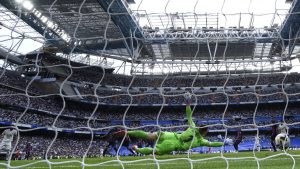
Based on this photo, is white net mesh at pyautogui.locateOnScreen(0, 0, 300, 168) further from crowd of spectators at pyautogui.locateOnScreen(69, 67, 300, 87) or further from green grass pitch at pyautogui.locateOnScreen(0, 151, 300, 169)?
green grass pitch at pyautogui.locateOnScreen(0, 151, 300, 169)

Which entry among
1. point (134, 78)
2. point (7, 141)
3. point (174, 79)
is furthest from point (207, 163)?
point (174, 79)

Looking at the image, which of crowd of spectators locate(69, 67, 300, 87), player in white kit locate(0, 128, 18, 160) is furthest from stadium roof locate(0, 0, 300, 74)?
player in white kit locate(0, 128, 18, 160)

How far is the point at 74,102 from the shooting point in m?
26.9

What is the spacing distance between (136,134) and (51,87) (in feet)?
66.1

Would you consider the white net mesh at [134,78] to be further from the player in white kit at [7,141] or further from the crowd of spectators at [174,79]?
the player in white kit at [7,141]

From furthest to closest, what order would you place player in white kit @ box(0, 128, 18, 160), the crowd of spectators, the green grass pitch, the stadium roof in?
1. the crowd of spectators
2. the stadium roof
3. player in white kit @ box(0, 128, 18, 160)
4. the green grass pitch

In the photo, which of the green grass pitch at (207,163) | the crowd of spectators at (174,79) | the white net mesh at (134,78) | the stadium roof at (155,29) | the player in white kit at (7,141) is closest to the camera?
the green grass pitch at (207,163)

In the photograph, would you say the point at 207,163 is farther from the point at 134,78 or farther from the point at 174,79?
the point at 174,79

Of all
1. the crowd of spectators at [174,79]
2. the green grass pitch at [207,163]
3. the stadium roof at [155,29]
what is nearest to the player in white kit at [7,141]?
the green grass pitch at [207,163]

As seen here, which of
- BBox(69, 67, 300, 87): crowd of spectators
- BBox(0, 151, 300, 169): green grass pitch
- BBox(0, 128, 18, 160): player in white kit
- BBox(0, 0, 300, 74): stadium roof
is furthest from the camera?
BBox(69, 67, 300, 87): crowd of spectators

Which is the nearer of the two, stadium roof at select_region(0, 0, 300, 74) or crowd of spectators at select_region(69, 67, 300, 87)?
stadium roof at select_region(0, 0, 300, 74)

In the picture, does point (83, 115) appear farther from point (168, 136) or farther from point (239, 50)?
point (168, 136)

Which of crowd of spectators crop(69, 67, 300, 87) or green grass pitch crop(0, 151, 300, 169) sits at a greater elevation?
crowd of spectators crop(69, 67, 300, 87)

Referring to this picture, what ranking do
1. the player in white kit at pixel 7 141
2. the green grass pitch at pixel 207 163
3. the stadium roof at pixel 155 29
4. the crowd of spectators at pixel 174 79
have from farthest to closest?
the crowd of spectators at pixel 174 79 → the stadium roof at pixel 155 29 → the player in white kit at pixel 7 141 → the green grass pitch at pixel 207 163
